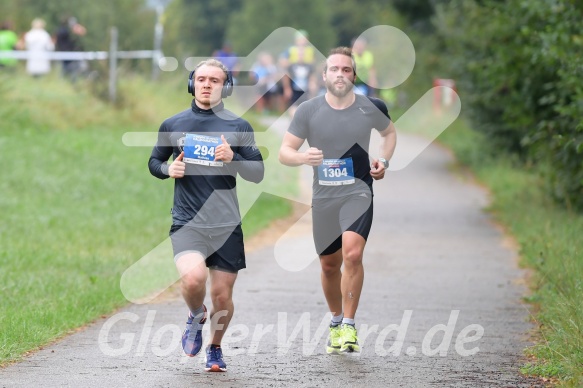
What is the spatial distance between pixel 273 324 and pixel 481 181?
49.5 feet

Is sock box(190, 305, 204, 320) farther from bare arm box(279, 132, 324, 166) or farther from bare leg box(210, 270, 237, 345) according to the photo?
bare arm box(279, 132, 324, 166)

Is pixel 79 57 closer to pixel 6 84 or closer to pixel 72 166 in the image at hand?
pixel 6 84

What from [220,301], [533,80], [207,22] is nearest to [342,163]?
[220,301]

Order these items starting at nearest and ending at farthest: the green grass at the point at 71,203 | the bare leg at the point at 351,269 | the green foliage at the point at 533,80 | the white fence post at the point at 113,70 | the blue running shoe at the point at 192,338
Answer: the blue running shoe at the point at 192,338, the bare leg at the point at 351,269, the green grass at the point at 71,203, the green foliage at the point at 533,80, the white fence post at the point at 113,70

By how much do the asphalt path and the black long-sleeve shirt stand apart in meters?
1.02

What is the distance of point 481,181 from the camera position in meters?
24.2

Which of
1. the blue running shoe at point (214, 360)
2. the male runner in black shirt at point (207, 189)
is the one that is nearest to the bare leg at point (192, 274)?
the male runner in black shirt at point (207, 189)

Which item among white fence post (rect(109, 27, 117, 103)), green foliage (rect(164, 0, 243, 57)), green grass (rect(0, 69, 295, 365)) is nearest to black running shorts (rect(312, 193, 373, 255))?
green grass (rect(0, 69, 295, 365))

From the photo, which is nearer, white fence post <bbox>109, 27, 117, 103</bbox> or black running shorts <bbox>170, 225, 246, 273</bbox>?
black running shorts <bbox>170, 225, 246, 273</bbox>

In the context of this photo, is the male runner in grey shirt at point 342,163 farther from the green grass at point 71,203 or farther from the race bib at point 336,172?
the green grass at point 71,203

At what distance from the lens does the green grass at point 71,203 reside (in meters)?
10.2

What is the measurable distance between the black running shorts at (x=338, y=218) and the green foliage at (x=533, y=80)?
8.02 feet

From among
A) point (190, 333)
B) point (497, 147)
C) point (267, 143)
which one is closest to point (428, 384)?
point (190, 333)

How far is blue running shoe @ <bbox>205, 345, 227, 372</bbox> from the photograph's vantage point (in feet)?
25.8
